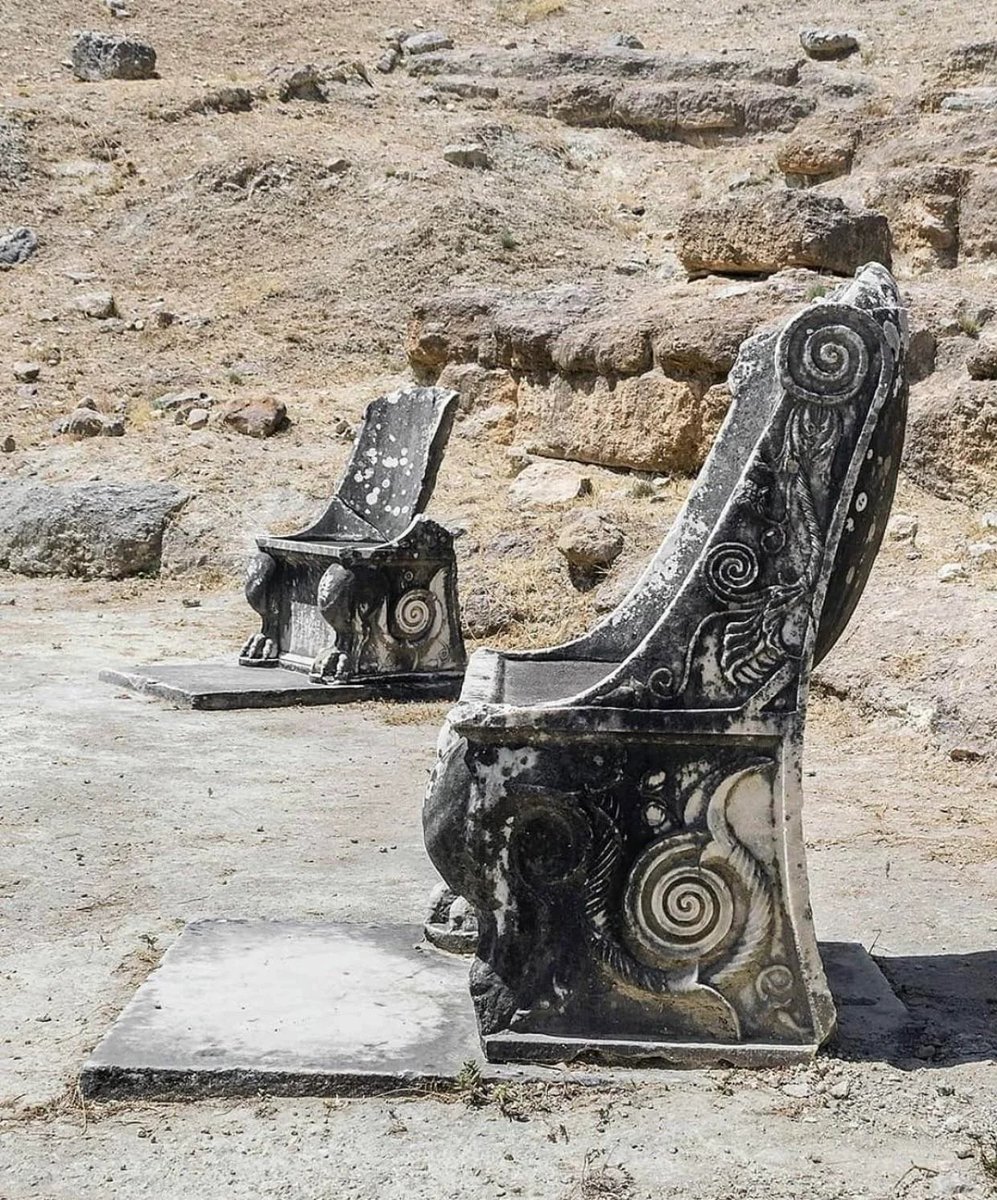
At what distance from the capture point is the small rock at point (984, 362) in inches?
419

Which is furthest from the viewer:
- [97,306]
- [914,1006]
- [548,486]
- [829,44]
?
[829,44]

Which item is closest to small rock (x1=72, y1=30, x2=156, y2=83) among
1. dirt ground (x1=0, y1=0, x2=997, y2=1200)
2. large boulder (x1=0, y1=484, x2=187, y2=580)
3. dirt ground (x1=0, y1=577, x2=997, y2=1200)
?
dirt ground (x1=0, y1=0, x2=997, y2=1200)

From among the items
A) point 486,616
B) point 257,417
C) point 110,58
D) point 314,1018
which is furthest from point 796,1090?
point 110,58

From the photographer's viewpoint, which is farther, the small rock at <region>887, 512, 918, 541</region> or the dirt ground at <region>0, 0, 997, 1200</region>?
the small rock at <region>887, 512, 918, 541</region>

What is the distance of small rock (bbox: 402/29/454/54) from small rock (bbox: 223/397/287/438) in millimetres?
16017

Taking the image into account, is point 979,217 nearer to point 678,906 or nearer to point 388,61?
point 678,906

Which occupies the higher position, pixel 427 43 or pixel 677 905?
pixel 427 43

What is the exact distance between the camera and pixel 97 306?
62.4ft

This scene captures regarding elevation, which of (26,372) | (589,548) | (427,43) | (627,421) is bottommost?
(589,548)

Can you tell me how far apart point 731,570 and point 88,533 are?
10.8 meters

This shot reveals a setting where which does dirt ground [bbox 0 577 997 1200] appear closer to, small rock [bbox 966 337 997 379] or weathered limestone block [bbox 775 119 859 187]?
small rock [bbox 966 337 997 379]

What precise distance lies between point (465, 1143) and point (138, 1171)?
0.62 m

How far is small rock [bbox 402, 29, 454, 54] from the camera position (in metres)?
29.0

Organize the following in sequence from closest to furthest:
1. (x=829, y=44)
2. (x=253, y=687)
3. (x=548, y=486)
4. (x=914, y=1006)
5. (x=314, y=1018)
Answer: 1. (x=314, y=1018)
2. (x=914, y=1006)
3. (x=253, y=687)
4. (x=548, y=486)
5. (x=829, y=44)
